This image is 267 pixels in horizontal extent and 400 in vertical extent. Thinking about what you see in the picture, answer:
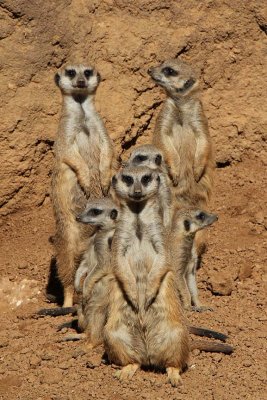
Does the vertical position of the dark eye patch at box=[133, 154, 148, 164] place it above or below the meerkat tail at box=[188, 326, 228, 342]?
above

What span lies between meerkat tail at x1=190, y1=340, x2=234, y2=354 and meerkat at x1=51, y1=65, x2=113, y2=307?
1255mm

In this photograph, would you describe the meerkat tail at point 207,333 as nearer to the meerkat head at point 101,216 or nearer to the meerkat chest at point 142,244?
the meerkat chest at point 142,244

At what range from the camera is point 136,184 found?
466 centimetres

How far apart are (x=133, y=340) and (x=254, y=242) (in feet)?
6.12

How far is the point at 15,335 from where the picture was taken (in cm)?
537

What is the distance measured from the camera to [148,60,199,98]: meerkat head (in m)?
6.07

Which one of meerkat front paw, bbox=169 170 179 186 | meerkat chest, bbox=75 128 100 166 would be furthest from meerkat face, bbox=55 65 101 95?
meerkat front paw, bbox=169 170 179 186

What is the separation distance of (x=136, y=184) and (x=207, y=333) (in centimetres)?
105

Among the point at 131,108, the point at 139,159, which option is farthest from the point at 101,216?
the point at 131,108

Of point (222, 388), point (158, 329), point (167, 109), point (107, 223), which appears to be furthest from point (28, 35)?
point (222, 388)

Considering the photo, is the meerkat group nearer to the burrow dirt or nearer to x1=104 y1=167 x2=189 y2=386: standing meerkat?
x1=104 y1=167 x2=189 y2=386: standing meerkat

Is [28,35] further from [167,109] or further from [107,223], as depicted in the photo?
[107,223]

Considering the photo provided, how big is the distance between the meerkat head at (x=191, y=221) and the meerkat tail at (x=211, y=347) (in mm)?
930

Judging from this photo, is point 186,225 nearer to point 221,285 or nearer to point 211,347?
point 221,285
